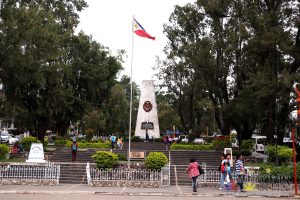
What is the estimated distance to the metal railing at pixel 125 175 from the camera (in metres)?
20.0

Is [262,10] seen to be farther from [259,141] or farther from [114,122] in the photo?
[114,122]

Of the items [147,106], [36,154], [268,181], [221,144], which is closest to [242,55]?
[221,144]

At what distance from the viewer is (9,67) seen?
2927 centimetres

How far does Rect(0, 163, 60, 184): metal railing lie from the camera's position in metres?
20.2

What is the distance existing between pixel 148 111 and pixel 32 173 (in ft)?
79.8

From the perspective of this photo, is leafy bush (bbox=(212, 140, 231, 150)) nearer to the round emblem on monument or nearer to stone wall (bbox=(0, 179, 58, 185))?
the round emblem on monument

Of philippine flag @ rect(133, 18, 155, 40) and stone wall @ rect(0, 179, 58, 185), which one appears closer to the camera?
stone wall @ rect(0, 179, 58, 185)

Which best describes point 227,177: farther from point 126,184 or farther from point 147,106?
point 147,106

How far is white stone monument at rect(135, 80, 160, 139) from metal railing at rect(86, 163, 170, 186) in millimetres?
23477

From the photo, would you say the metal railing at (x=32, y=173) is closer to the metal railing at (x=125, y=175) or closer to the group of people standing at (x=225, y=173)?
the metal railing at (x=125, y=175)

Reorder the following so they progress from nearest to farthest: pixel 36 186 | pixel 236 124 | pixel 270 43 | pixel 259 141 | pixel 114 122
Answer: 1. pixel 36 186
2. pixel 270 43
3. pixel 236 124
4. pixel 259 141
5. pixel 114 122

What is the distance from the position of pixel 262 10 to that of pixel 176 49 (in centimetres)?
1359

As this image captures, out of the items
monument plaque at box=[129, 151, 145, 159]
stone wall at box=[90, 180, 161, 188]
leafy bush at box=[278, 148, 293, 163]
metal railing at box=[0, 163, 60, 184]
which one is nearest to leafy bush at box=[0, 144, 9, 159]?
metal railing at box=[0, 163, 60, 184]

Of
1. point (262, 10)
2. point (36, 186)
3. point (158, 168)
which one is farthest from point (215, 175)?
point (262, 10)
